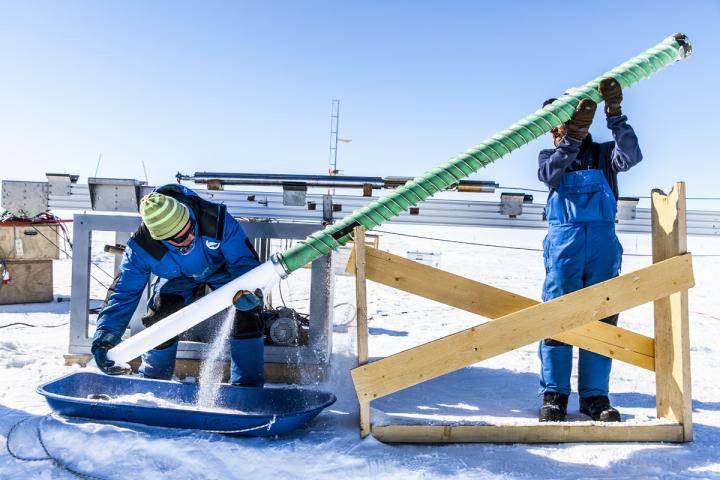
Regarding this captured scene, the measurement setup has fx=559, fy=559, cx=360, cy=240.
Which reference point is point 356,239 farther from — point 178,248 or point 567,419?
point 567,419

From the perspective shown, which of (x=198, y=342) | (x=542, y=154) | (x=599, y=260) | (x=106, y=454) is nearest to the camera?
(x=106, y=454)

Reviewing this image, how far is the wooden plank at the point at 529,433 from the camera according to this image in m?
2.78

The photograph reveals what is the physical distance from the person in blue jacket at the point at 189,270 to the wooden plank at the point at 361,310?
0.72m

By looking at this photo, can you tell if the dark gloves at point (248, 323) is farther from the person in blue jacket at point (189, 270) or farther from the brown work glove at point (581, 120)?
the brown work glove at point (581, 120)

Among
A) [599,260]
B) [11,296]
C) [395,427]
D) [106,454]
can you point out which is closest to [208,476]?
[106,454]

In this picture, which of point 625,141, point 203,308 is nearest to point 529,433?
point 625,141

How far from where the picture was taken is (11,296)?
7.58 metres

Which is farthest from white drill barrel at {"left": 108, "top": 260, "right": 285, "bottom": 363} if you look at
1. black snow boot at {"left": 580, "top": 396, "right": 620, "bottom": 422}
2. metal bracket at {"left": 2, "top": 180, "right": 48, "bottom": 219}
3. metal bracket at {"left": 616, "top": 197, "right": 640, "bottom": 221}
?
metal bracket at {"left": 616, "top": 197, "right": 640, "bottom": 221}

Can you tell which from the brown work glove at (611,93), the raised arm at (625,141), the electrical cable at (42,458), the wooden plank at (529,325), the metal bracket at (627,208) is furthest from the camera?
the metal bracket at (627,208)

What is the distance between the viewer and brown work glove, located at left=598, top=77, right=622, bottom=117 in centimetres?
283

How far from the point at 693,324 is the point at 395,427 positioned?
6121mm

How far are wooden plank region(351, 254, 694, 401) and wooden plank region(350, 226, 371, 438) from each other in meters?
0.09

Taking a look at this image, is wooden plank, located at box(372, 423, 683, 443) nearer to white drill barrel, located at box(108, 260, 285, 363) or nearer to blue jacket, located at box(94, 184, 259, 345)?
white drill barrel, located at box(108, 260, 285, 363)

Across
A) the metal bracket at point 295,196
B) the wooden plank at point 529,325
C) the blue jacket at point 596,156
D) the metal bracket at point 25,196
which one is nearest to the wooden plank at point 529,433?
the wooden plank at point 529,325
